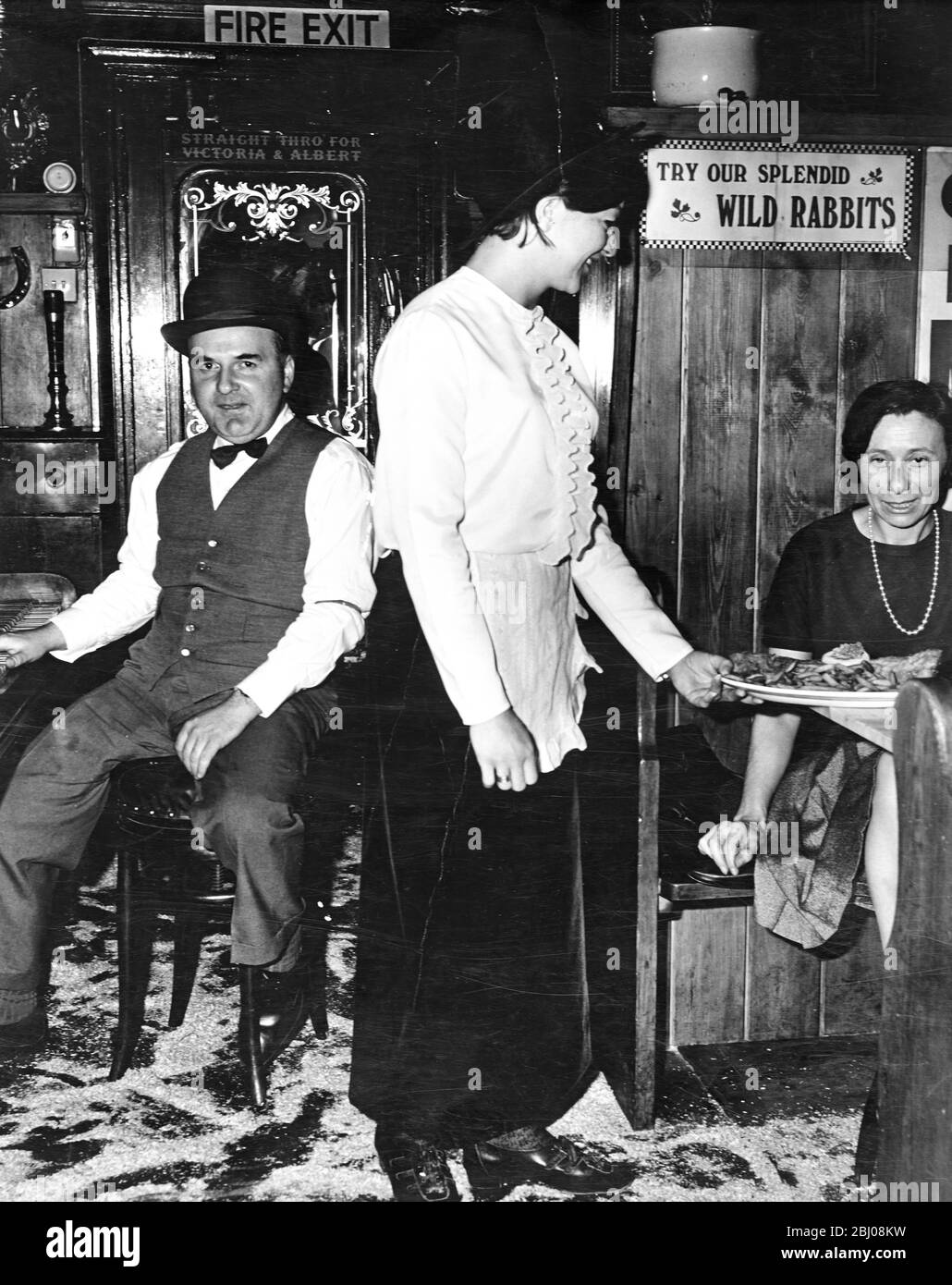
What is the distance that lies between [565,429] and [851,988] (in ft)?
4.46

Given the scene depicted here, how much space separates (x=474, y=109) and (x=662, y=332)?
0.61 m

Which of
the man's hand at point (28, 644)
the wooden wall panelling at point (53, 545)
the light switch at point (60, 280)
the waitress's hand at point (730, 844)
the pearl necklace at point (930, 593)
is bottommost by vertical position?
the waitress's hand at point (730, 844)

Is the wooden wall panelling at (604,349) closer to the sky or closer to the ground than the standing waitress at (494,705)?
closer to the sky

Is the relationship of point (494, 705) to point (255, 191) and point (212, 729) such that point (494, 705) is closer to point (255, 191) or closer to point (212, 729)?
point (212, 729)

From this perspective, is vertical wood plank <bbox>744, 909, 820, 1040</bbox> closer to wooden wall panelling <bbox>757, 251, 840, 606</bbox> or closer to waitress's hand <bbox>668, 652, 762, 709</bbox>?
waitress's hand <bbox>668, 652, 762, 709</bbox>

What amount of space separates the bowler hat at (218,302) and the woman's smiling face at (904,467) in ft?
3.91

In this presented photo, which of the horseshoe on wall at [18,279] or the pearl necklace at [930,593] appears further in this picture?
the pearl necklace at [930,593]

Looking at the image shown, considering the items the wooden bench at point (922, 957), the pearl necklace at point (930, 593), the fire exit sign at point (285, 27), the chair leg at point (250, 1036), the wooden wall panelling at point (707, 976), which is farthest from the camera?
the wooden wall panelling at point (707, 976)

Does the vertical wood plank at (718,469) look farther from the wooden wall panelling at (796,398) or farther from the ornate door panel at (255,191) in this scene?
the ornate door panel at (255,191)

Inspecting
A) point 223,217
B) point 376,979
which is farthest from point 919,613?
point 223,217

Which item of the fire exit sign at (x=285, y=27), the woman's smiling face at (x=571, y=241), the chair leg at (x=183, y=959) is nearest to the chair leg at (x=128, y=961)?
the chair leg at (x=183, y=959)

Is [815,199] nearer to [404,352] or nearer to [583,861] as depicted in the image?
[404,352]

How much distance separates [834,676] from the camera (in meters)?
2.51

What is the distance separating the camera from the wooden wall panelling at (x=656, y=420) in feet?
8.62
